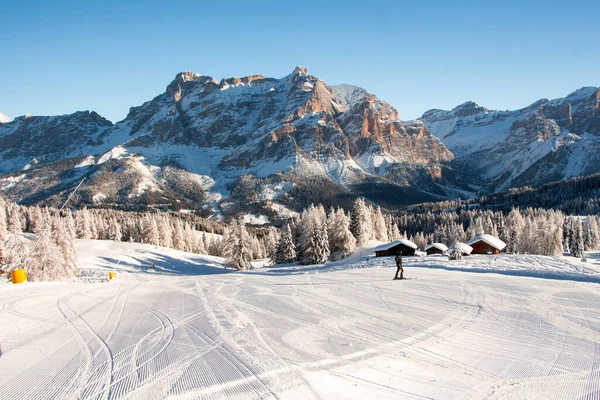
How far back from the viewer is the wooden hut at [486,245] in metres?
54.2

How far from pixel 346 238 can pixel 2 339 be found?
162 feet

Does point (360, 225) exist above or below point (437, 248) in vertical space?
above

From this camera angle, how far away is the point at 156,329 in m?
9.20

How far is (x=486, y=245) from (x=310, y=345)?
5535 cm

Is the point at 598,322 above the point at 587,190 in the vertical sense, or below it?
below

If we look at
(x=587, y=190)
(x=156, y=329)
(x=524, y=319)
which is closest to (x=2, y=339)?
(x=156, y=329)

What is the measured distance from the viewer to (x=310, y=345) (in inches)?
297

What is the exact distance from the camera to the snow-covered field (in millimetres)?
5562

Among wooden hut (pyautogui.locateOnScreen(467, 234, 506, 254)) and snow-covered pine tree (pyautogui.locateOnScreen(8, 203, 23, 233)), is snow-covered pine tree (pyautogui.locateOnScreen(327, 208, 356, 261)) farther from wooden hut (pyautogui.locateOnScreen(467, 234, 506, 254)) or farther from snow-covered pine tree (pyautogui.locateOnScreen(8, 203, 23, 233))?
snow-covered pine tree (pyautogui.locateOnScreen(8, 203, 23, 233))

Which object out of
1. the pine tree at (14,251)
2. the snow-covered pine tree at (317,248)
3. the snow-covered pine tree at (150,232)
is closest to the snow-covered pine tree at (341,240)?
the snow-covered pine tree at (317,248)

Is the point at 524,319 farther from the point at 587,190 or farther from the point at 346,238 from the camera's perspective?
the point at 587,190

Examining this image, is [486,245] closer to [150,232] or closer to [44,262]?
[44,262]

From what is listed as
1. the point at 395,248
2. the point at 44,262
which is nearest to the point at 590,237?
the point at 395,248

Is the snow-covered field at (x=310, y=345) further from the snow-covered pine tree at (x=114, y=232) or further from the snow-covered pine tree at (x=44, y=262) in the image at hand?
the snow-covered pine tree at (x=114, y=232)
